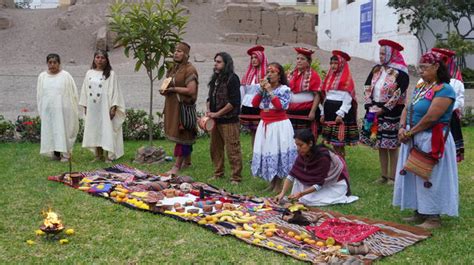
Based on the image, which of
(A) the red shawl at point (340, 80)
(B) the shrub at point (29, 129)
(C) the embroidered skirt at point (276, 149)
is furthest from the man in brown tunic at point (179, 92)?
(B) the shrub at point (29, 129)

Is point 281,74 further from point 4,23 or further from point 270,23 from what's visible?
point 4,23

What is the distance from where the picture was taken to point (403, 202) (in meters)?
5.12

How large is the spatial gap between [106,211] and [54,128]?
320cm

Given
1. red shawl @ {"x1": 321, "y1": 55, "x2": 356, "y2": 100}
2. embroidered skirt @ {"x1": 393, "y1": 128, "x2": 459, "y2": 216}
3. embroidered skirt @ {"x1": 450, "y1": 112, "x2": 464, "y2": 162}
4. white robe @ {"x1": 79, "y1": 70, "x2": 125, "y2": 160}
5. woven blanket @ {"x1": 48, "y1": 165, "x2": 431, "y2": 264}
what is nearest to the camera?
woven blanket @ {"x1": 48, "y1": 165, "x2": 431, "y2": 264}

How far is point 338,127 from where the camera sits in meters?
6.91

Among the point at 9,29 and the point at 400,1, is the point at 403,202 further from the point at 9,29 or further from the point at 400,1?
the point at 9,29

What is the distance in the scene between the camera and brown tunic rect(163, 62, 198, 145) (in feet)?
23.3

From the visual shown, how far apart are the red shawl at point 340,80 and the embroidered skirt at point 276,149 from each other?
99 cm

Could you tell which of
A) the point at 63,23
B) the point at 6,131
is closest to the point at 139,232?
the point at 6,131

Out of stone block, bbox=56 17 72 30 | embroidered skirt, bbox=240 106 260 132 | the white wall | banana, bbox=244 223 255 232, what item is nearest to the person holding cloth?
embroidered skirt, bbox=240 106 260 132

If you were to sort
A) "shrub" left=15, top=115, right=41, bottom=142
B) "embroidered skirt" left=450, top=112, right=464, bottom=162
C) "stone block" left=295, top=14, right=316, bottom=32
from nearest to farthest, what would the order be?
"embroidered skirt" left=450, top=112, right=464, bottom=162
"shrub" left=15, top=115, right=41, bottom=142
"stone block" left=295, top=14, right=316, bottom=32

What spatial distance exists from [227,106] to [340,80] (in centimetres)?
149

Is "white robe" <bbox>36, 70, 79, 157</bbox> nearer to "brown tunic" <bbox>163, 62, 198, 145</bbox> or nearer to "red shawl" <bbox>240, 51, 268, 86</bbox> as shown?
"brown tunic" <bbox>163, 62, 198, 145</bbox>

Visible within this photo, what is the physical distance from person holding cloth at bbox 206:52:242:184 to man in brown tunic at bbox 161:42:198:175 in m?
0.39
